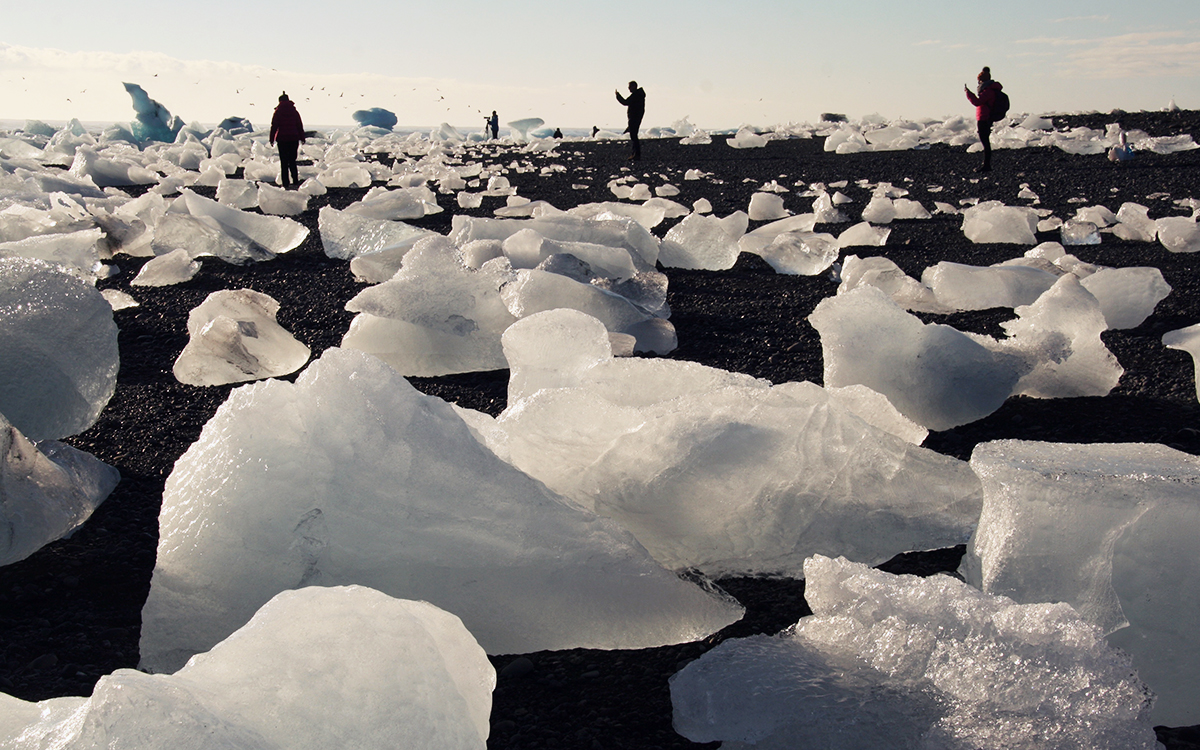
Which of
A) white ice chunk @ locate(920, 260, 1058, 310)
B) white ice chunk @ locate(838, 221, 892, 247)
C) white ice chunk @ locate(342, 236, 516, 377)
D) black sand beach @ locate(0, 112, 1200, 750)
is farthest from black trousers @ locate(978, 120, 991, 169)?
white ice chunk @ locate(342, 236, 516, 377)

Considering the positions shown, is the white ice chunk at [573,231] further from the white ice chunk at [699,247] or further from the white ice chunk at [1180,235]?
the white ice chunk at [1180,235]

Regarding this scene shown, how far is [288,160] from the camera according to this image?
25.7 ft

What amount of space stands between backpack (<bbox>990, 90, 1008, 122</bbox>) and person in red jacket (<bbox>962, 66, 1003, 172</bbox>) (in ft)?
0.08

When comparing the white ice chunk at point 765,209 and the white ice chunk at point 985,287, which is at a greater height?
the white ice chunk at point 765,209

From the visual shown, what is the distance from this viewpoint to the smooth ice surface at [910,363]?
6.06ft

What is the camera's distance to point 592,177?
314 inches

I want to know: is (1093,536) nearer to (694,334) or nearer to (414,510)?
(414,510)

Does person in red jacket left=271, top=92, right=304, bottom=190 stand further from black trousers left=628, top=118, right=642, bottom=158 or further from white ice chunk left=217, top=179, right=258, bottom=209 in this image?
black trousers left=628, top=118, right=642, bottom=158

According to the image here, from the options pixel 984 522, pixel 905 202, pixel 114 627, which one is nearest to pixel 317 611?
pixel 114 627

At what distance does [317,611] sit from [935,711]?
630 millimetres

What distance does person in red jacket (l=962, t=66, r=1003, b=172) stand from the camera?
6.94 metres

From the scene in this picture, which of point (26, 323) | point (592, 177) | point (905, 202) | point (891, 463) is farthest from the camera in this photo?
point (592, 177)

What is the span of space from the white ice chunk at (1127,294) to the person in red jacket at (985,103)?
4.80 meters

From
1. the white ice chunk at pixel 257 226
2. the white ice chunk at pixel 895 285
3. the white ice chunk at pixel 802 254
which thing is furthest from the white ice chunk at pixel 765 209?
the white ice chunk at pixel 257 226
